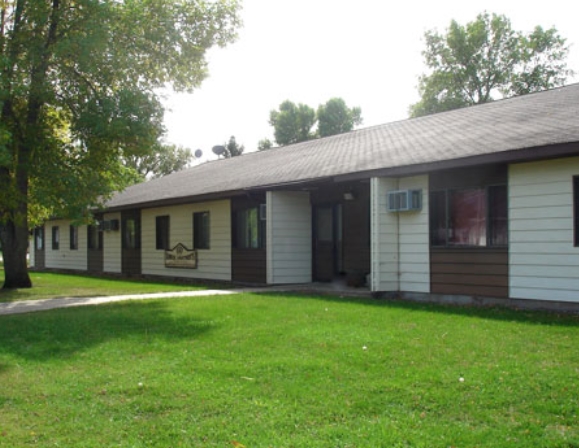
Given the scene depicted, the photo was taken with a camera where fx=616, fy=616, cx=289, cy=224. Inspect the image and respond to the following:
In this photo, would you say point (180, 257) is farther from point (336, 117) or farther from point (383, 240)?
point (336, 117)

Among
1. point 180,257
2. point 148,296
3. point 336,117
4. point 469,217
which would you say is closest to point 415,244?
point 469,217

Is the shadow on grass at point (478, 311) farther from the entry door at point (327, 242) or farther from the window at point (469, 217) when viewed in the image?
the entry door at point (327, 242)

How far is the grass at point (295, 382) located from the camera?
4277mm

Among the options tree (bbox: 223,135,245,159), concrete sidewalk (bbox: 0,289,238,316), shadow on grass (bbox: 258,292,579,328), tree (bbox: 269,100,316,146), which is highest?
tree (bbox: 269,100,316,146)

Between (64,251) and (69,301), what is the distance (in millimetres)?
16974

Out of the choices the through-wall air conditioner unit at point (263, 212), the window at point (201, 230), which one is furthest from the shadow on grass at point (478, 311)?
the window at point (201, 230)

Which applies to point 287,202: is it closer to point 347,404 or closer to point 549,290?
point 549,290

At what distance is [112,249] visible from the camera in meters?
24.2

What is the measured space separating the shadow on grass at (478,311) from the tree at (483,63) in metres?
35.7

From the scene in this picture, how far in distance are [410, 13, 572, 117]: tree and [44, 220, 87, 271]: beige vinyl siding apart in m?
28.1

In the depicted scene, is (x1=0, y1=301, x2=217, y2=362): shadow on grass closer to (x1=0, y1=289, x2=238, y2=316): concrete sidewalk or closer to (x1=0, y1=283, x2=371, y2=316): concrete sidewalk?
(x1=0, y1=289, x2=238, y2=316): concrete sidewalk

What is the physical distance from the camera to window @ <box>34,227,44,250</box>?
31.6m

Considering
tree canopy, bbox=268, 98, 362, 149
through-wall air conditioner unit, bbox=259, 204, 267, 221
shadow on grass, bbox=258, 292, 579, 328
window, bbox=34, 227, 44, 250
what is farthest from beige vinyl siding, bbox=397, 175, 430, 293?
tree canopy, bbox=268, 98, 362, 149

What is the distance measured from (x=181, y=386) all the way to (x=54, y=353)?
8.05 ft
